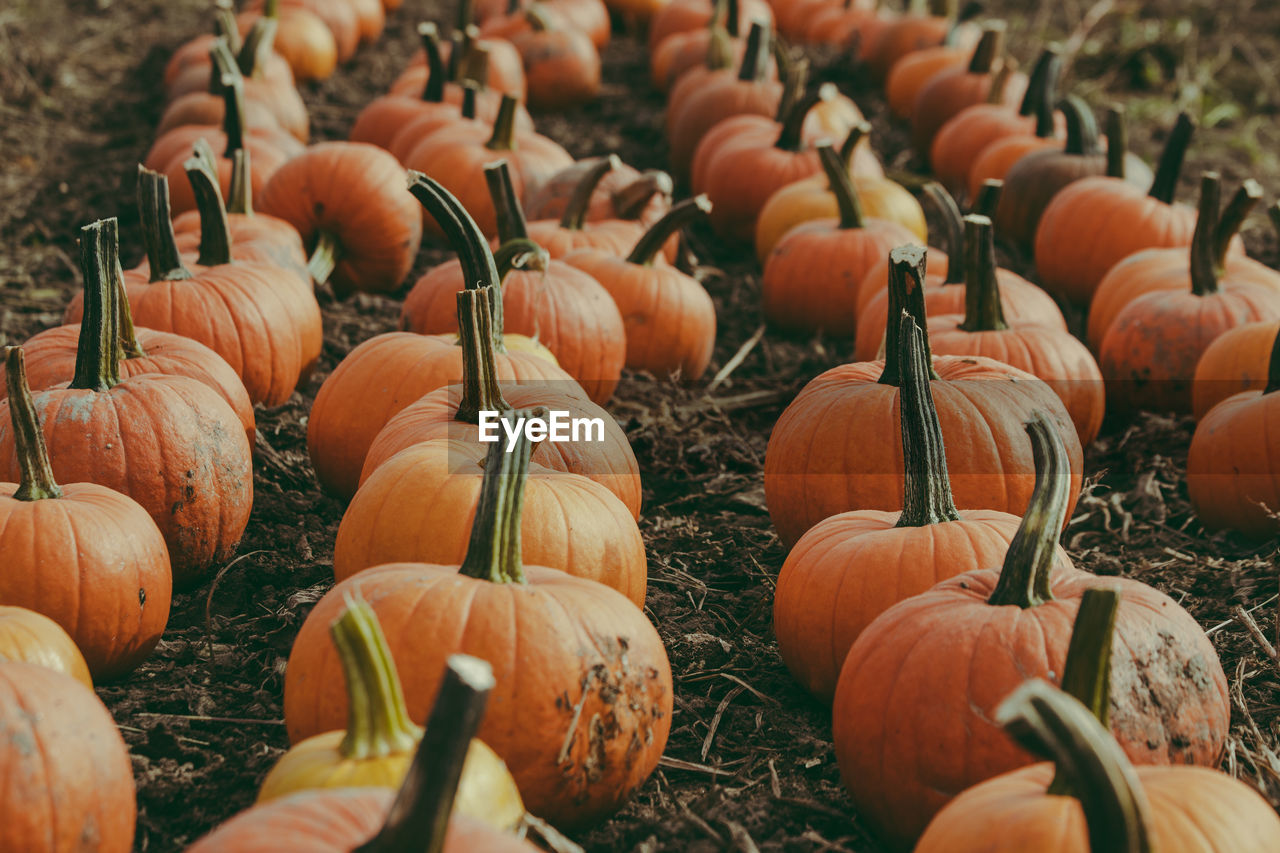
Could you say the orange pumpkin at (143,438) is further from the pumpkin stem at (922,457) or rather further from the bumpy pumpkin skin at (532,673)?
the pumpkin stem at (922,457)

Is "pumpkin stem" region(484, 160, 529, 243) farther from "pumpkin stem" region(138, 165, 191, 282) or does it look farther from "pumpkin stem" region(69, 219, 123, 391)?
"pumpkin stem" region(69, 219, 123, 391)

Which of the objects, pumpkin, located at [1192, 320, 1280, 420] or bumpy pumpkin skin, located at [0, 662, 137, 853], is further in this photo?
pumpkin, located at [1192, 320, 1280, 420]

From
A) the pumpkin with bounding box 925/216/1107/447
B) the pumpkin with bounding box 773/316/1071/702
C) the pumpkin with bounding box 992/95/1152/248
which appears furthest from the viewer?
the pumpkin with bounding box 992/95/1152/248

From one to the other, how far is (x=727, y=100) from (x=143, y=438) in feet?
21.1

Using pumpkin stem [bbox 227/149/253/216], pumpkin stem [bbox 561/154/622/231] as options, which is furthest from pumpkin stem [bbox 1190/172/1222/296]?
pumpkin stem [bbox 227/149/253/216]

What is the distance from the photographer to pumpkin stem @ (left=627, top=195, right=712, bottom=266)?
5.85 metres

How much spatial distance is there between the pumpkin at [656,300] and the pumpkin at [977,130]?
144 inches

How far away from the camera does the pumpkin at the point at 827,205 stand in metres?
7.18

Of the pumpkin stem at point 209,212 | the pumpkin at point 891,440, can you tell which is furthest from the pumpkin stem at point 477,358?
the pumpkin stem at point 209,212

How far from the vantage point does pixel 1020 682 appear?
2.67 m

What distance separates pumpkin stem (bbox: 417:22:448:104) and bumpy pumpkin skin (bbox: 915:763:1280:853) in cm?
730

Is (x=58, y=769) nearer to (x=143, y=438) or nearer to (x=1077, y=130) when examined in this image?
(x=143, y=438)

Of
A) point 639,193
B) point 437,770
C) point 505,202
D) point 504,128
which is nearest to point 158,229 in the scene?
point 505,202

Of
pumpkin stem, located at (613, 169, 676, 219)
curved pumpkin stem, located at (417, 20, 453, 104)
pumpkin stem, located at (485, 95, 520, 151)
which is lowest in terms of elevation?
pumpkin stem, located at (613, 169, 676, 219)
